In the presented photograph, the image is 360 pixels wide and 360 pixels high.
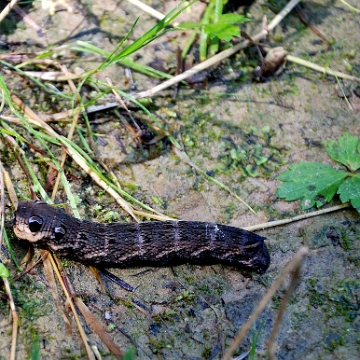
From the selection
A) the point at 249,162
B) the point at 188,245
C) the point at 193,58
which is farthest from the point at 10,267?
the point at 193,58

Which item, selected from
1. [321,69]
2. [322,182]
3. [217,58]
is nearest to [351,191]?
[322,182]

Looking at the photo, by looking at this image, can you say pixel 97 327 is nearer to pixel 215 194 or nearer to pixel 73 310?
pixel 73 310

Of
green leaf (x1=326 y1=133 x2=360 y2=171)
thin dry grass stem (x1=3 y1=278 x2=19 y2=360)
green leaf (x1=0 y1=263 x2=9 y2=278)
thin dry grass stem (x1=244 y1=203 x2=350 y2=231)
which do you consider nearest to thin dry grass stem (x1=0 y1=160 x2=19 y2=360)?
thin dry grass stem (x1=3 y1=278 x2=19 y2=360)

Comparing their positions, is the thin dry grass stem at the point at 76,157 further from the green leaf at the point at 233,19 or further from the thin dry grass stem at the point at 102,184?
the green leaf at the point at 233,19

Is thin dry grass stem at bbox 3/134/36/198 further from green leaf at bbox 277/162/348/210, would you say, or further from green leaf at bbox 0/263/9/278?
green leaf at bbox 277/162/348/210

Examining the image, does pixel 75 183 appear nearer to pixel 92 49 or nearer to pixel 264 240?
pixel 92 49
